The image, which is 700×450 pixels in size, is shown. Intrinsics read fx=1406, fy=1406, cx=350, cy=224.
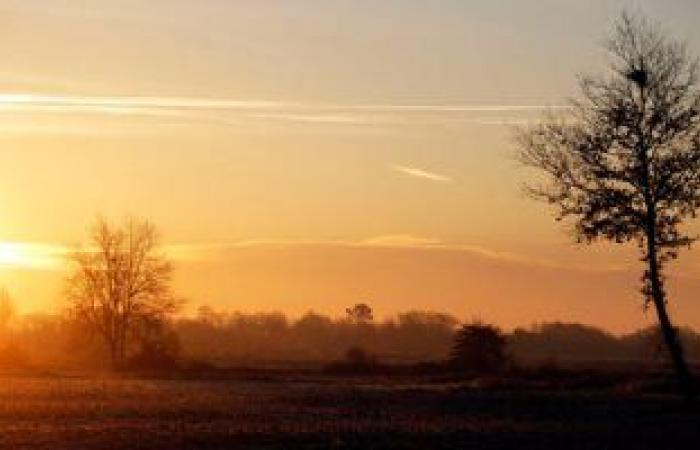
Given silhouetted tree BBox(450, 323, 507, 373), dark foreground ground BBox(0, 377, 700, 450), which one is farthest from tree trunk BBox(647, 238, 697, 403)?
silhouetted tree BBox(450, 323, 507, 373)

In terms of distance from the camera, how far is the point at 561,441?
102ft

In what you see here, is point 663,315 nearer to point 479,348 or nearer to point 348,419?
point 348,419

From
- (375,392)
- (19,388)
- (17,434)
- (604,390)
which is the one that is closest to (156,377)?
(19,388)

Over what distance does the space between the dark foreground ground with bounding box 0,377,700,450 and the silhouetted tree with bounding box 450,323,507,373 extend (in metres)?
28.3

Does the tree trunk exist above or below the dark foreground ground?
above

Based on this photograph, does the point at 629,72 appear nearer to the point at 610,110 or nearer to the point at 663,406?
the point at 610,110

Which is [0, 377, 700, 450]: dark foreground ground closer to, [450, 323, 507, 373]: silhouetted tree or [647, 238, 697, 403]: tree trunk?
[647, 238, 697, 403]: tree trunk

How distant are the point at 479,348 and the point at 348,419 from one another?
51.0 metres

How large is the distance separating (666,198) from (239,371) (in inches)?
2042

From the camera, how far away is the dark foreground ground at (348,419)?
3042 cm

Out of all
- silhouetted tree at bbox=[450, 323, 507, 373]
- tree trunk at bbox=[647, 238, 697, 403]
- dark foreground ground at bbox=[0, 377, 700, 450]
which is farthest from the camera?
silhouetted tree at bbox=[450, 323, 507, 373]

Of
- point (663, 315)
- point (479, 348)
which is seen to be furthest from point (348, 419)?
point (479, 348)

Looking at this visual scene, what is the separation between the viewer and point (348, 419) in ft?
124

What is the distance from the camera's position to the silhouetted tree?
286 ft
